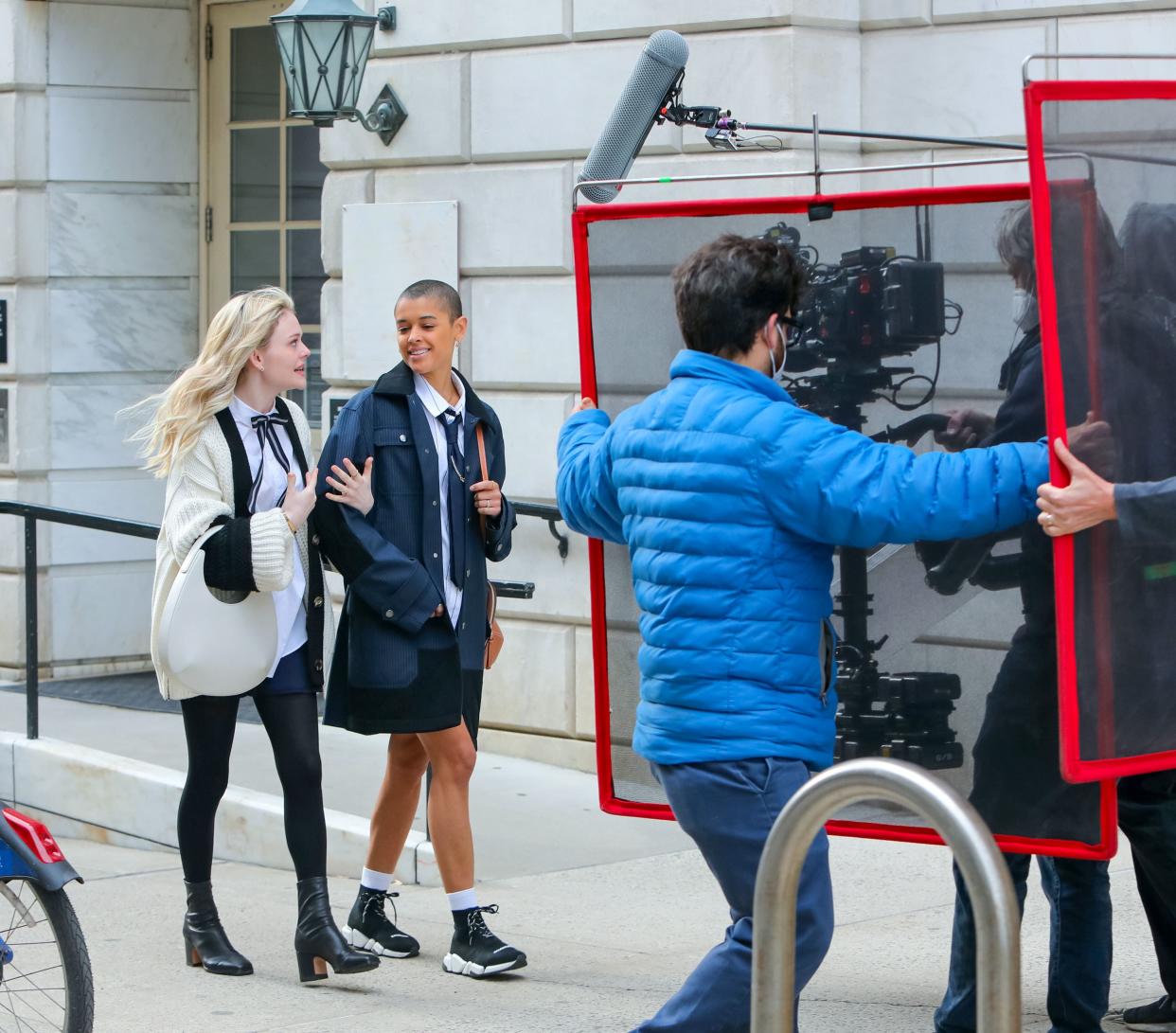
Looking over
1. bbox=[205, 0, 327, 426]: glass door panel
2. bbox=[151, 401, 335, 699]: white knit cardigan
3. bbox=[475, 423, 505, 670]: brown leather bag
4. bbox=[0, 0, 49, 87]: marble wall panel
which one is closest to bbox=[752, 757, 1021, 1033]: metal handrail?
bbox=[151, 401, 335, 699]: white knit cardigan

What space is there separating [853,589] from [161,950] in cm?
242

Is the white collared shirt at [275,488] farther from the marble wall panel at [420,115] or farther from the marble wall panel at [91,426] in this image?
the marble wall panel at [91,426]

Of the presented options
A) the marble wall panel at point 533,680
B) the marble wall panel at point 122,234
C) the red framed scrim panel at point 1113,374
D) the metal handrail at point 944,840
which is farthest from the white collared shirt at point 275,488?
the marble wall panel at point 122,234

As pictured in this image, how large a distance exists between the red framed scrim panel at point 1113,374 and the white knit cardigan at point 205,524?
2105 millimetres

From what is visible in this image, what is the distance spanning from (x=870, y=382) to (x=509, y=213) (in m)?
4.08

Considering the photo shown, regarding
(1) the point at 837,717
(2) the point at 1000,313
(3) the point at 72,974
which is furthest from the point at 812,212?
(3) the point at 72,974

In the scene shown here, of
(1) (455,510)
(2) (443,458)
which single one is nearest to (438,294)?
(2) (443,458)

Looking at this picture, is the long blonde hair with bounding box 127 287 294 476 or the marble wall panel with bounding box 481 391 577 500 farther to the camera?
the marble wall panel with bounding box 481 391 577 500

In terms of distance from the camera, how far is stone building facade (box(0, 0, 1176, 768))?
24.8 ft

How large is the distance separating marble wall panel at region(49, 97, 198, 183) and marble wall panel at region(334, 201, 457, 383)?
202 cm

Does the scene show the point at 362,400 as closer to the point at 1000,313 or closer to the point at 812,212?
the point at 812,212

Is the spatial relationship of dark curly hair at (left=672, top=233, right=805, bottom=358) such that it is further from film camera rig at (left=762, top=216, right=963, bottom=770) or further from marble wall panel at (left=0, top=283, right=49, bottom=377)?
marble wall panel at (left=0, top=283, right=49, bottom=377)

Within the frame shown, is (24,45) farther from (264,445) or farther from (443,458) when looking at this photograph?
(443,458)

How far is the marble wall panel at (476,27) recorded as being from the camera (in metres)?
8.00
